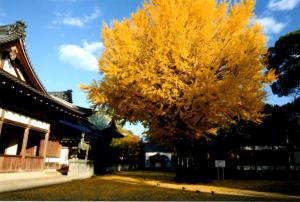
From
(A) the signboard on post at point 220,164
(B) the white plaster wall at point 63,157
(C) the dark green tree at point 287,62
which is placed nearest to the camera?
(A) the signboard on post at point 220,164

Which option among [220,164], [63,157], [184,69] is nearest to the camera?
[184,69]

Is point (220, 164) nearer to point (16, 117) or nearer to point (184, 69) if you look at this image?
point (184, 69)

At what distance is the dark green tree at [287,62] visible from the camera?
46.1 ft

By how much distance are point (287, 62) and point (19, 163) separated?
618 inches

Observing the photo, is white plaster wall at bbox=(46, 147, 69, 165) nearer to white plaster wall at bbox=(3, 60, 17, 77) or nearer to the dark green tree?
white plaster wall at bbox=(3, 60, 17, 77)

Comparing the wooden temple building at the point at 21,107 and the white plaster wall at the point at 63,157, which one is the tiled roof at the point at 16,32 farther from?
the white plaster wall at the point at 63,157

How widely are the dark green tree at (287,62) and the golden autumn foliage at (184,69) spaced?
18.4 ft

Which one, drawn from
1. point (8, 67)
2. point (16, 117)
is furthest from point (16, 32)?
point (16, 117)

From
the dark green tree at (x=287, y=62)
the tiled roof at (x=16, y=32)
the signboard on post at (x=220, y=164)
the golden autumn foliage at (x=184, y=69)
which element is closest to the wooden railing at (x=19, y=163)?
the golden autumn foliage at (x=184, y=69)

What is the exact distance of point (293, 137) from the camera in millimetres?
14438

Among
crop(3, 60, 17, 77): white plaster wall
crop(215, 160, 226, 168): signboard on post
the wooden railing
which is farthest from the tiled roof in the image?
crop(215, 160, 226, 168): signboard on post

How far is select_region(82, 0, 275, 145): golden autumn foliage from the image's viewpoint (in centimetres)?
866

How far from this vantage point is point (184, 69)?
8656mm

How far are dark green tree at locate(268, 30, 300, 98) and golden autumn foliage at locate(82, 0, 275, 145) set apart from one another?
559 cm
